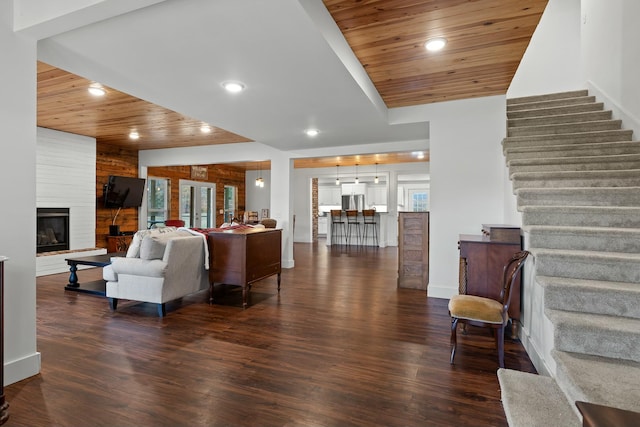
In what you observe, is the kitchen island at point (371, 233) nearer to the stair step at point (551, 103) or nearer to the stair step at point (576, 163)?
the stair step at point (551, 103)

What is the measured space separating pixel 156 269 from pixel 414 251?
3522 mm

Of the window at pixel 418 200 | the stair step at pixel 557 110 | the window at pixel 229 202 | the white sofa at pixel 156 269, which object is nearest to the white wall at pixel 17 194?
the white sofa at pixel 156 269

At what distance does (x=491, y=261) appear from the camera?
304 cm

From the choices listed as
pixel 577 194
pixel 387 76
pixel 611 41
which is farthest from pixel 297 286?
pixel 611 41

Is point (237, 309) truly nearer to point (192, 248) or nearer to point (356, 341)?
point (192, 248)

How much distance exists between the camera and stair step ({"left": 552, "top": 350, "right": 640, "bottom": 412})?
1409 mm

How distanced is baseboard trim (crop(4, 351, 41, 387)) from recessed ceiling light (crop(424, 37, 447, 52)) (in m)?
→ 3.87

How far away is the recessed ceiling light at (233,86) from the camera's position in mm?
3158

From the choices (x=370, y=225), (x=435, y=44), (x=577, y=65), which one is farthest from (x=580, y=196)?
(x=370, y=225)

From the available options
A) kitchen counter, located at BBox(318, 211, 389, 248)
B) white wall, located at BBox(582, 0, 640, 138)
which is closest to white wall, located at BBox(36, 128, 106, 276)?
kitchen counter, located at BBox(318, 211, 389, 248)

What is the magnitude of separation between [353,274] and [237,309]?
Answer: 8.43 feet

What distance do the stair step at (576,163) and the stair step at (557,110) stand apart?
1341mm

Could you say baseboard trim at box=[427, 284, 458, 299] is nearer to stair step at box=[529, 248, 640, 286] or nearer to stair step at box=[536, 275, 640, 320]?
stair step at box=[529, 248, 640, 286]

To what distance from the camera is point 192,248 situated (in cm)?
396
